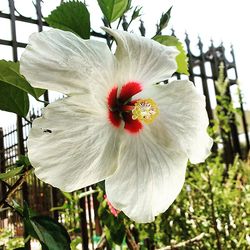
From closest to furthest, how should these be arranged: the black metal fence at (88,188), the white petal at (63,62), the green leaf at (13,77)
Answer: the white petal at (63,62), the green leaf at (13,77), the black metal fence at (88,188)

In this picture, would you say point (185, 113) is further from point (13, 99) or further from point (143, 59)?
point (13, 99)

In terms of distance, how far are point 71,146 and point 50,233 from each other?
166 mm

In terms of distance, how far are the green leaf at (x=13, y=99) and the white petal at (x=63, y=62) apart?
0.44ft

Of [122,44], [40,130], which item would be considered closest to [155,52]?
[122,44]

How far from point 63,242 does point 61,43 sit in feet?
0.77

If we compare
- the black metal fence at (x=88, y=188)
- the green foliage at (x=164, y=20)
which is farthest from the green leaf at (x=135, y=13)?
the black metal fence at (x=88, y=188)

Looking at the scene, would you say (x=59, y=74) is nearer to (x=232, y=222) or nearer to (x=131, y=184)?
(x=131, y=184)

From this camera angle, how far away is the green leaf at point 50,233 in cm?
41

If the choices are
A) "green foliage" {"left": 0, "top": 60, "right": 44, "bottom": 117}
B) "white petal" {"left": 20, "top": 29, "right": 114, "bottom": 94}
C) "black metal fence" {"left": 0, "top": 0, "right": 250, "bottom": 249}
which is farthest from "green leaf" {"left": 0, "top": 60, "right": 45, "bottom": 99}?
"black metal fence" {"left": 0, "top": 0, "right": 250, "bottom": 249}

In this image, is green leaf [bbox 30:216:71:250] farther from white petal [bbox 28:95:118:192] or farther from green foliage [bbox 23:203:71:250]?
white petal [bbox 28:95:118:192]

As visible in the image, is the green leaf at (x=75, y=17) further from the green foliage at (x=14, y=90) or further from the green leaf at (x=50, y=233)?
the green leaf at (x=50, y=233)

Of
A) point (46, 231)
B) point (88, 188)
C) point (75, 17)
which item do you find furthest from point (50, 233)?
point (88, 188)

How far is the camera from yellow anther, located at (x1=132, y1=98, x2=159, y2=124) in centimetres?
39

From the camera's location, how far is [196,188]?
4.70 ft
